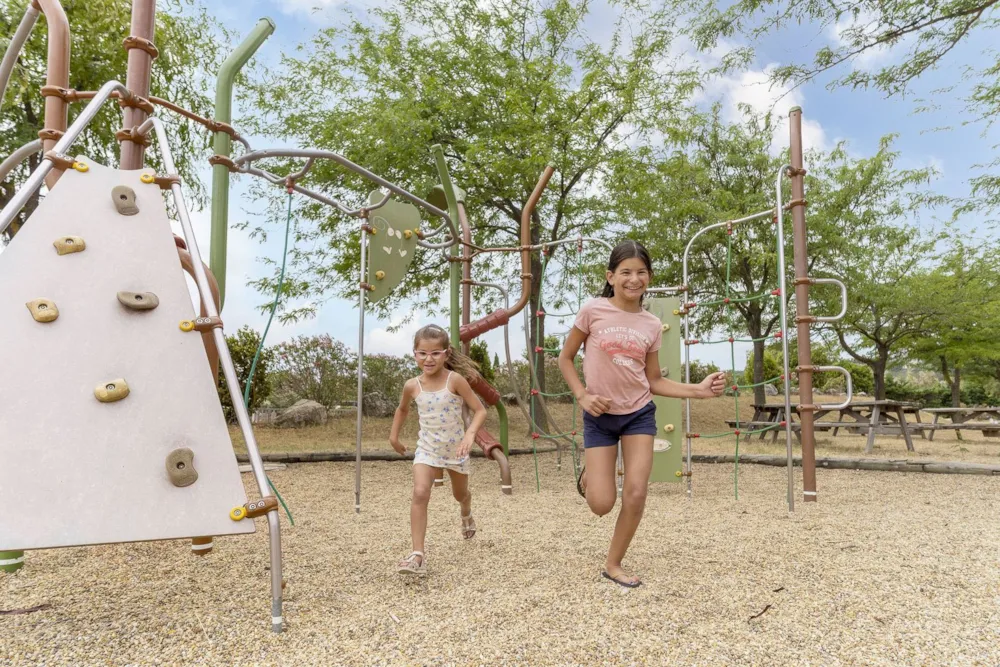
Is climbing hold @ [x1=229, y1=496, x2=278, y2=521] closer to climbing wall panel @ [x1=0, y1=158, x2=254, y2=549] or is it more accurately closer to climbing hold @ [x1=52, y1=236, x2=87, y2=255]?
climbing wall panel @ [x1=0, y1=158, x2=254, y2=549]

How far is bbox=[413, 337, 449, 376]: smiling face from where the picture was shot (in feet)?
10.4

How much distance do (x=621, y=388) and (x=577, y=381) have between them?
0.19 meters

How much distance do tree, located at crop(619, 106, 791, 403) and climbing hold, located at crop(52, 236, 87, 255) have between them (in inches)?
423

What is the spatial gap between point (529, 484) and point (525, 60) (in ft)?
29.2

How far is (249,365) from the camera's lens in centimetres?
1082

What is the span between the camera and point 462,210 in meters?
6.27

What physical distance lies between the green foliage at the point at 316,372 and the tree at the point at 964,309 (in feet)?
43.5

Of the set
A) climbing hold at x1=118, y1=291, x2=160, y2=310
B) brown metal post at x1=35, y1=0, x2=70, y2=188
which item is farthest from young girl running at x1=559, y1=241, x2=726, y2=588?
brown metal post at x1=35, y1=0, x2=70, y2=188

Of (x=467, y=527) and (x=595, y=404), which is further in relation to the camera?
(x=467, y=527)

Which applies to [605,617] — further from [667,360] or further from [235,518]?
[667,360]

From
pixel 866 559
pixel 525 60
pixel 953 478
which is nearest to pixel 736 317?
pixel 525 60

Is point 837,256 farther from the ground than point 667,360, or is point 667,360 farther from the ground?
point 837,256

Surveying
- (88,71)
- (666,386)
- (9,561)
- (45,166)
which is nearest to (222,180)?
(45,166)

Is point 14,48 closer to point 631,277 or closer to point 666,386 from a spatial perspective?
point 631,277
